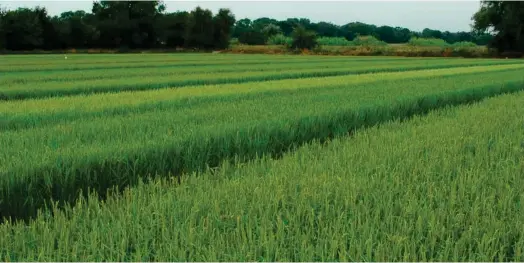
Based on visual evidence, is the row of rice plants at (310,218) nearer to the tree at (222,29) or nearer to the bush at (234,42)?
the tree at (222,29)

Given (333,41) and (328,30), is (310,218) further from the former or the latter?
(328,30)

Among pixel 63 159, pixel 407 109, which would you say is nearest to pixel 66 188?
pixel 63 159

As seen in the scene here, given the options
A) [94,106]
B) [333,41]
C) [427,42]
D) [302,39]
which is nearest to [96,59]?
[94,106]

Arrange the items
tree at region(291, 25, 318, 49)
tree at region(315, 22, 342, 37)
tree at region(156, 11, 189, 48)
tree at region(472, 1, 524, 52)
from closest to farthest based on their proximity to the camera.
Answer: tree at region(472, 1, 524, 52) < tree at region(291, 25, 318, 49) < tree at region(156, 11, 189, 48) < tree at region(315, 22, 342, 37)

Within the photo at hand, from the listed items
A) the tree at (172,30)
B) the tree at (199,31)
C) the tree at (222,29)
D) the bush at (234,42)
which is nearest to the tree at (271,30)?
the bush at (234,42)

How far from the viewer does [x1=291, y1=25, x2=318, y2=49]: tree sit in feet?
175

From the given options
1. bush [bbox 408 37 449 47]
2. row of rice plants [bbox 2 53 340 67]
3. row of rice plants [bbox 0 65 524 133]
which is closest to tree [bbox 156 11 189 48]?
row of rice plants [bbox 2 53 340 67]

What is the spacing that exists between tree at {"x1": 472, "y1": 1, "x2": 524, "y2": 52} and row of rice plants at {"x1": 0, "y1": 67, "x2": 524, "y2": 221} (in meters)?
41.1

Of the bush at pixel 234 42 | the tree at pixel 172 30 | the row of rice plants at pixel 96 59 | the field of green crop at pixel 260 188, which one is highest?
the tree at pixel 172 30

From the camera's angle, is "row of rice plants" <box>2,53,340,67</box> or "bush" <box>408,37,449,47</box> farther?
"bush" <box>408,37,449,47</box>

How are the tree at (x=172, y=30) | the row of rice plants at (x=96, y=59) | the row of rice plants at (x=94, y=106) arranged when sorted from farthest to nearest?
the tree at (x=172, y=30) < the row of rice plants at (x=96, y=59) < the row of rice plants at (x=94, y=106)

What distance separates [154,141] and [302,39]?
50616 millimetres

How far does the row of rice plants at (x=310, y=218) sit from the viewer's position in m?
1.94

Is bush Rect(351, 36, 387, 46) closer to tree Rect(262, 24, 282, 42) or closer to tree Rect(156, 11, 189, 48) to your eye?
tree Rect(262, 24, 282, 42)
